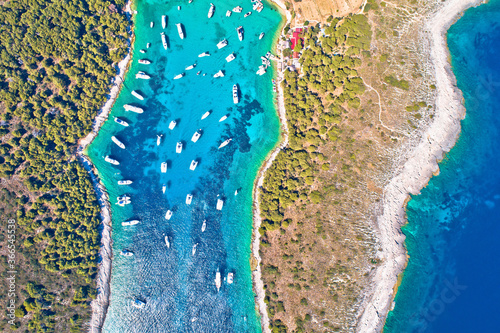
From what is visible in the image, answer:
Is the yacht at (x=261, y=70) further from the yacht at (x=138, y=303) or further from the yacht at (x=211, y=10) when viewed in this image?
the yacht at (x=138, y=303)

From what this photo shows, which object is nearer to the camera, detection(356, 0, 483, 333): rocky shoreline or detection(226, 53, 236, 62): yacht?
detection(356, 0, 483, 333): rocky shoreline

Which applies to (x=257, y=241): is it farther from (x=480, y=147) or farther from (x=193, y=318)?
(x=480, y=147)

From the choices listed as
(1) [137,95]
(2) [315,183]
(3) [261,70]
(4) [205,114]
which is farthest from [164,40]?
(2) [315,183]

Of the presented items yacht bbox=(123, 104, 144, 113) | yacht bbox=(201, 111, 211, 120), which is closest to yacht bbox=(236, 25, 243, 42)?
yacht bbox=(201, 111, 211, 120)

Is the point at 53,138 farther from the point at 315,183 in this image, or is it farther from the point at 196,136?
the point at 315,183

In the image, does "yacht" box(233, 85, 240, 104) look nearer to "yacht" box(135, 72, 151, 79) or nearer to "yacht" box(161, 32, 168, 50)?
"yacht" box(161, 32, 168, 50)

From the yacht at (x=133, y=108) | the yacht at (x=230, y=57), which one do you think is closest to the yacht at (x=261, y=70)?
the yacht at (x=230, y=57)
